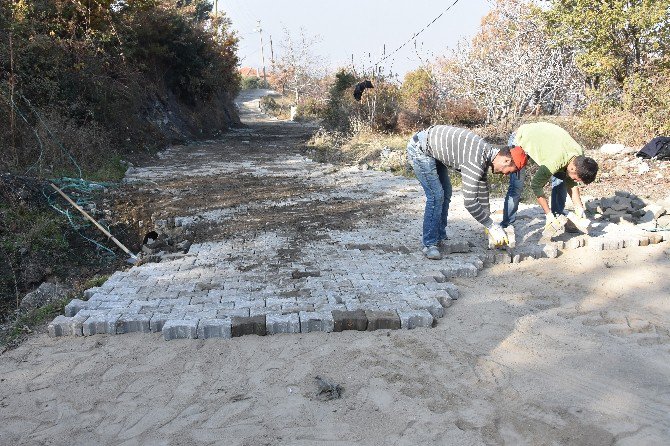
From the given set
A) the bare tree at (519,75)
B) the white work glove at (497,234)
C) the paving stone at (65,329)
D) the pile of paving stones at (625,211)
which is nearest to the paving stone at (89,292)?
the paving stone at (65,329)

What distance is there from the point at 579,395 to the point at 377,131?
45.2 feet

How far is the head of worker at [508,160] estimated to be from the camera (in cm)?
469

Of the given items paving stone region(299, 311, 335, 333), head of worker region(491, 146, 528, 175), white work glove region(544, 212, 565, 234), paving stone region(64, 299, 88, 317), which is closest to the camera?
paving stone region(299, 311, 335, 333)

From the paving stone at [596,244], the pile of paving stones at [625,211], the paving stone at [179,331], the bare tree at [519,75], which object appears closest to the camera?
the paving stone at [179,331]

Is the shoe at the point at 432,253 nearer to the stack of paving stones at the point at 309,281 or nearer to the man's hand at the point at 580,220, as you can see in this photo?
the stack of paving stones at the point at 309,281

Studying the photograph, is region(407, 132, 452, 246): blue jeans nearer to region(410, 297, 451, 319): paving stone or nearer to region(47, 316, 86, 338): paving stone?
region(410, 297, 451, 319): paving stone

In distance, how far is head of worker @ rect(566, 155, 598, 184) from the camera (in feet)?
15.9

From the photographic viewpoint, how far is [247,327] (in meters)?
3.84

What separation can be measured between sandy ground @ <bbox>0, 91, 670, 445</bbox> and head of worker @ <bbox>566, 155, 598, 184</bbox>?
3.95ft

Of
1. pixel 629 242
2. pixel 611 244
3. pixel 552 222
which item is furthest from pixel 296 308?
pixel 629 242

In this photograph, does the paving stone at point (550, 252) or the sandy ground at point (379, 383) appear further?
the paving stone at point (550, 252)

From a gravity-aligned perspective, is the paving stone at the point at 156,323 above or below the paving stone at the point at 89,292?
below

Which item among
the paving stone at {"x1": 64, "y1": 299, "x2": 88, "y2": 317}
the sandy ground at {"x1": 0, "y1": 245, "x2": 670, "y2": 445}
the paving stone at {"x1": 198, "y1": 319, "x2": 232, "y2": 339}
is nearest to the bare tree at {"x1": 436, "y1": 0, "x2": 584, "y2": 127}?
the sandy ground at {"x1": 0, "y1": 245, "x2": 670, "y2": 445}

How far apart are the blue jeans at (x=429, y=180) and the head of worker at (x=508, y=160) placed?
2.12 feet
